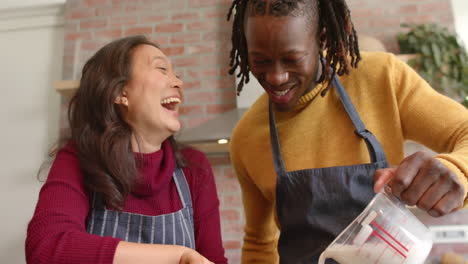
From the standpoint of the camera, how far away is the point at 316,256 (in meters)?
0.80

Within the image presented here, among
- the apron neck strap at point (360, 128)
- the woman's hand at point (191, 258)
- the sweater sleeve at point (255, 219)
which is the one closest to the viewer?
the woman's hand at point (191, 258)

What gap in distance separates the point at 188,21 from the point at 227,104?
59 cm

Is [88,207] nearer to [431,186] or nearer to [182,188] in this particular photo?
[182,188]

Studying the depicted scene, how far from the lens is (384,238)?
1.78ft

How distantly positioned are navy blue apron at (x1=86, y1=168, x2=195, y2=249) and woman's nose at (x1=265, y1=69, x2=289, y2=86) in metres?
0.42

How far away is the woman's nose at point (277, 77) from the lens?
2.51 feet

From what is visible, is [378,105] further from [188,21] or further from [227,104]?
[188,21]

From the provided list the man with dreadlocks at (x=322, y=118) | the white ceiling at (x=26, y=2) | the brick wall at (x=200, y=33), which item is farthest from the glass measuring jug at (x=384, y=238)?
Result: the white ceiling at (x=26, y=2)

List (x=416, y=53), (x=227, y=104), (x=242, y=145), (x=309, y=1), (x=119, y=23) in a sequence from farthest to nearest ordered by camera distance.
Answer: (x=119, y=23) < (x=227, y=104) < (x=416, y=53) < (x=242, y=145) < (x=309, y=1)

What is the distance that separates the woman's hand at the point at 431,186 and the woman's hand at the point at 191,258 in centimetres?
34

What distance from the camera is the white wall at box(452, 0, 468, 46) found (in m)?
2.28

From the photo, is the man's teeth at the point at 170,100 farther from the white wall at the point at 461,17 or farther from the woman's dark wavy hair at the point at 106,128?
the white wall at the point at 461,17

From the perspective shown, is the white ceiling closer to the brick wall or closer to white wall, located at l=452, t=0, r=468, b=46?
the brick wall

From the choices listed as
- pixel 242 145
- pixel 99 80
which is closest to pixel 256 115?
pixel 242 145
